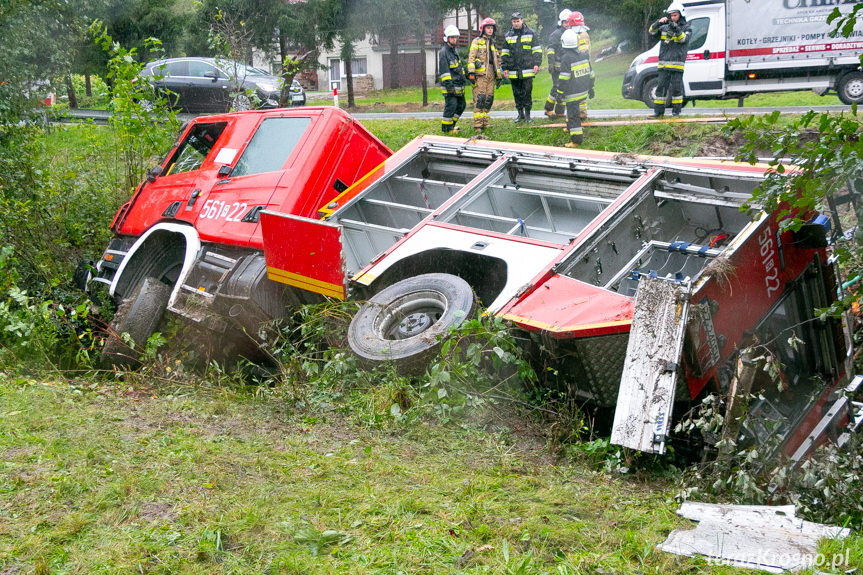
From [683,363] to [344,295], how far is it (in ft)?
7.83

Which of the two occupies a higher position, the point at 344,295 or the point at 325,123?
the point at 325,123

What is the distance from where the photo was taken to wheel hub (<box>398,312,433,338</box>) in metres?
5.02

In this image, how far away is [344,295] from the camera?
5.52m

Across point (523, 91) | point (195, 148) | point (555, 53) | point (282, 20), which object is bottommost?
point (195, 148)

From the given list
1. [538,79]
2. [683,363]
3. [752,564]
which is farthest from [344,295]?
[538,79]

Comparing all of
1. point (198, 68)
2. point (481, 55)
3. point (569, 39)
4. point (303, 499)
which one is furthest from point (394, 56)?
point (303, 499)

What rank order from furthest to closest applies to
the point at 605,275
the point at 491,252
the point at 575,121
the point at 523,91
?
the point at 523,91, the point at 575,121, the point at 605,275, the point at 491,252

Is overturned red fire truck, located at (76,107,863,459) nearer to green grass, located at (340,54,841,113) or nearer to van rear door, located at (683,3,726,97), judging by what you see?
van rear door, located at (683,3,726,97)

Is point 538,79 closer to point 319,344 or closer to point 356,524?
point 319,344

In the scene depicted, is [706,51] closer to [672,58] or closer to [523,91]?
[672,58]

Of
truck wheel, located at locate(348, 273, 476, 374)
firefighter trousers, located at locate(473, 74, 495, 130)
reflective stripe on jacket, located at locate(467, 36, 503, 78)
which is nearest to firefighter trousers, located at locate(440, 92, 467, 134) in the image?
firefighter trousers, located at locate(473, 74, 495, 130)

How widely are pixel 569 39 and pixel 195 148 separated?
18.4 ft

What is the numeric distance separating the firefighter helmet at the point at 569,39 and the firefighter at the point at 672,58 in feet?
5.79

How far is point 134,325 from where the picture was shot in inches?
244
